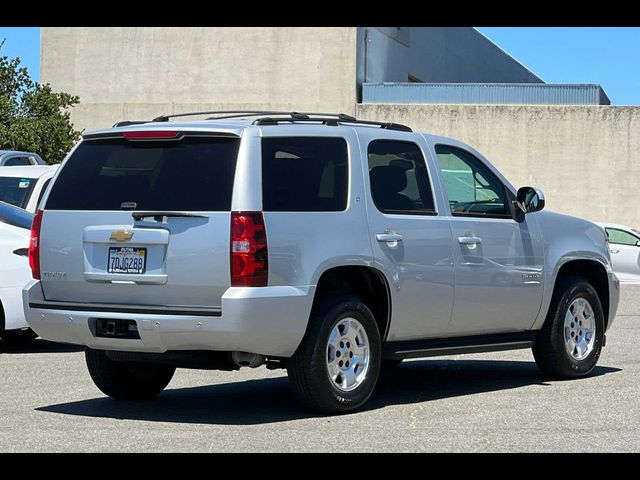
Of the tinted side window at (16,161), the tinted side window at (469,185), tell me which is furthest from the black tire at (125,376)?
the tinted side window at (16,161)

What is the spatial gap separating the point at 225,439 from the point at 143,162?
212 centimetres

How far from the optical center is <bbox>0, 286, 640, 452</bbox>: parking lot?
25.7ft

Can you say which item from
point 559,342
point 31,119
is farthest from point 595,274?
point 31,119

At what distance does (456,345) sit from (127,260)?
9.28 ft

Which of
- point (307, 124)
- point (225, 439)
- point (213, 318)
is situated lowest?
point (225, 439)

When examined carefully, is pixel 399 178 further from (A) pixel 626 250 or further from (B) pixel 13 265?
(A) pixel 626 250

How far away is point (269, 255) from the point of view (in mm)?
8492

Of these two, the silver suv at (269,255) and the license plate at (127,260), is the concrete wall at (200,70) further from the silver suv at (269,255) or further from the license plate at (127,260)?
the license plate at (127,260)

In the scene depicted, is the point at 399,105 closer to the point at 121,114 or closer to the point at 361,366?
the point at 121,114

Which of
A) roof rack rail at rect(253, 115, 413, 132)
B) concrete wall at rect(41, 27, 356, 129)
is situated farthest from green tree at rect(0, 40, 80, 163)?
roof rack rail at rect(253, 115, 413, 132)

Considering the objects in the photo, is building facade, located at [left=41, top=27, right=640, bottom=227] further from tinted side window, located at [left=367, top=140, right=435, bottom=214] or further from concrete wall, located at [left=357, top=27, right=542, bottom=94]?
tinted side window, located at [left=367, top=140, right=435, bottom=214]

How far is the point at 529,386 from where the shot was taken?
10867mm

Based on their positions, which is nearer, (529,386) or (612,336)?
(529,386)
